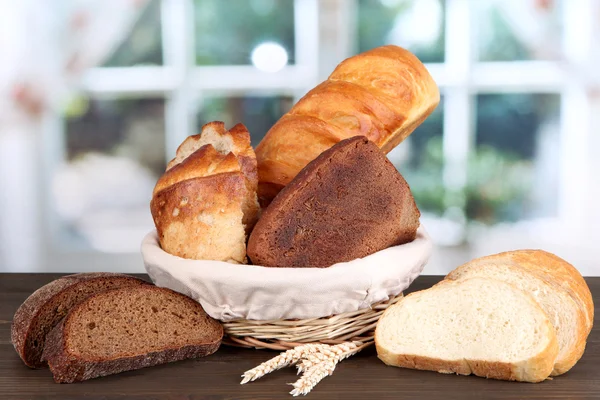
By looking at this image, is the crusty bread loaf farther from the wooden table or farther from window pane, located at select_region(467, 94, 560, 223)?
window pane, located at select_region(467, 94, 560, 223)

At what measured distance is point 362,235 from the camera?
1.40m

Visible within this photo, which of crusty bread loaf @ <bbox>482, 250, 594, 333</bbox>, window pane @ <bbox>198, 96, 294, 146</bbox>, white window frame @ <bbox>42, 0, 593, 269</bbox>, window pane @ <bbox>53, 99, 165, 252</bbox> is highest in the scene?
white window frame @ <bbox>42, 0, 593, 269</bbox>

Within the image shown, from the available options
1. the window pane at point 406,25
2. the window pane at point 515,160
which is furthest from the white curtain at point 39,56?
the window pane at point 515,160

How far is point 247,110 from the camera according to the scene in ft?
11.0

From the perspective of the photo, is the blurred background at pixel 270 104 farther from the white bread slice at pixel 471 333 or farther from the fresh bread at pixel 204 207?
Result: the white bread slice at pixel 471 333

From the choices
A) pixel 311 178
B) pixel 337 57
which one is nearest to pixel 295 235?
pixel 311 178

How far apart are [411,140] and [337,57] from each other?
51 cm

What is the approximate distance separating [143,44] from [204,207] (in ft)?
7.04

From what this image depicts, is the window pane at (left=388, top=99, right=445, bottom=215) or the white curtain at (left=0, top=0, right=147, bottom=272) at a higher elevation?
the white curtain at (left=0, top=0, right=147, bottom=272)

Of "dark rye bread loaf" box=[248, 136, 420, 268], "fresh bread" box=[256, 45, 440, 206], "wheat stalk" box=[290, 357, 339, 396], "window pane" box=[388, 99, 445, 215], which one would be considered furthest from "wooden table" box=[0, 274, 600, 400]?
"window pane" box=[388, 99, 445, 215]

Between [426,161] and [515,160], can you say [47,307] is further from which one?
[515,160]

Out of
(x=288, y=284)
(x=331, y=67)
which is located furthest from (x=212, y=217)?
(x=331, y=67)

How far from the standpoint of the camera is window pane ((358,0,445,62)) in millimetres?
3316

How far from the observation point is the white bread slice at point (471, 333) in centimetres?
124
